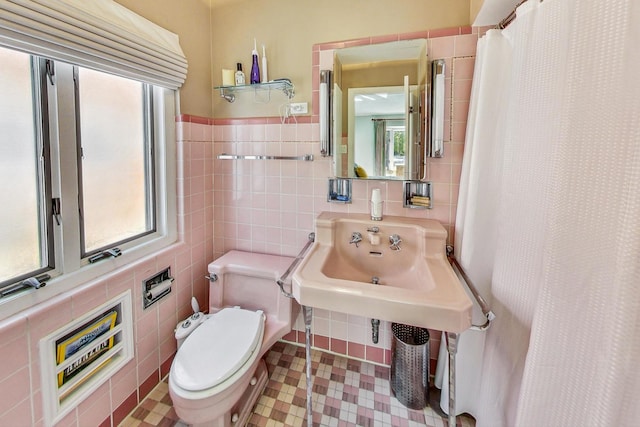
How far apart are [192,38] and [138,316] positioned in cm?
157

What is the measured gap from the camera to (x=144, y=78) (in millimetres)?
1237

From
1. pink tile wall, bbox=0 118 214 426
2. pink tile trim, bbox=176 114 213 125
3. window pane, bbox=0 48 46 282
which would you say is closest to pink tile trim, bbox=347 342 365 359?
pink tile wall, bbox=0 118 214 426

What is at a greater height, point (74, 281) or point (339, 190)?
point (339, 190)

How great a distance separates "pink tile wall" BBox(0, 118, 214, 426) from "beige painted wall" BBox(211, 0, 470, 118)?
42 centimetres

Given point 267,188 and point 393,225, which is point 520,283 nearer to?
point 393,225

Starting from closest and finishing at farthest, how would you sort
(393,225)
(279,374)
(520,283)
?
(520,283)
(393,225)
(279,374)

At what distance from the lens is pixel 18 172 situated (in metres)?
0.93

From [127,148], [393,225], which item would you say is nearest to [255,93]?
[127,148]

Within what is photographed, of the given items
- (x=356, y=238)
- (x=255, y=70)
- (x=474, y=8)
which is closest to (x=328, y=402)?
(x=356, y=238)

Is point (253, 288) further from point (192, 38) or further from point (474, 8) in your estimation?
point (474, 8)

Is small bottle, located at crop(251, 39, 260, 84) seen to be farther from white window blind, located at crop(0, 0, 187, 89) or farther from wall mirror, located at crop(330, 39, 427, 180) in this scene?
wall mirror, located at crop(330, 39, 427, 180)

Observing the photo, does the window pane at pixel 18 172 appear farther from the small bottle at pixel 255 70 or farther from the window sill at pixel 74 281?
the small bottle at pixel 255 70

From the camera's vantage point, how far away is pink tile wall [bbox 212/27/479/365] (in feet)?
4.24

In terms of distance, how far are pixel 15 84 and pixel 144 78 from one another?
1.44ft
